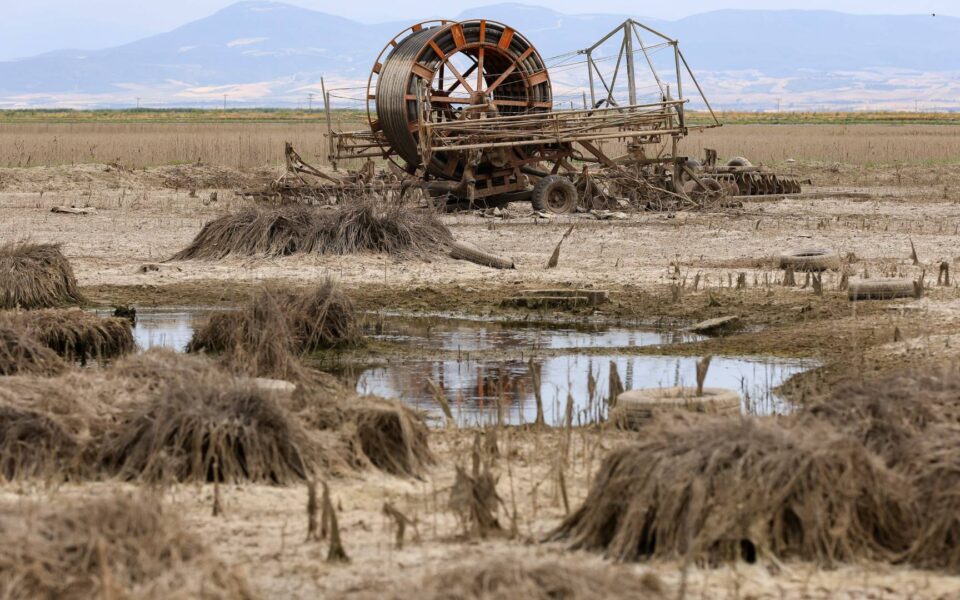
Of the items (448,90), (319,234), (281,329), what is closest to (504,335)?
(281,329)

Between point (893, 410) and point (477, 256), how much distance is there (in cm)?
1119

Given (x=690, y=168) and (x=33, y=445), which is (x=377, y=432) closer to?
(x=33, y=445)

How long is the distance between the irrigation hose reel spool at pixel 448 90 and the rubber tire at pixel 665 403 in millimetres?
14539

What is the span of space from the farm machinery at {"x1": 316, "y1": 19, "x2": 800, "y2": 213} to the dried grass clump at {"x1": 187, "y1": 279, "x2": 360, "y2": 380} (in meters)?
10.2

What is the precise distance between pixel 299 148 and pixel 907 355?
38.6 metres

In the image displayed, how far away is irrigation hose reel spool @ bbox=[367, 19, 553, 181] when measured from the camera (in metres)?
24.4

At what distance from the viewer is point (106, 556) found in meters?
5.40

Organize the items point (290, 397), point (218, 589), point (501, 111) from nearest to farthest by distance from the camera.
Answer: point (218, 589), point (290, 397), point (501, 111)

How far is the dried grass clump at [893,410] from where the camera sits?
7141 millimetres

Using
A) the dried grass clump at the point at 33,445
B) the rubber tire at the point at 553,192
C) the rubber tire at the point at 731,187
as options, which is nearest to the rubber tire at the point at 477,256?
the rubber tire at the point at 553,192

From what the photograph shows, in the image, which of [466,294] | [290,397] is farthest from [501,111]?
[290,397]

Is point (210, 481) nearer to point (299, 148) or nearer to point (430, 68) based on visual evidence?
point (430, 68)

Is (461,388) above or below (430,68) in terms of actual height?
below

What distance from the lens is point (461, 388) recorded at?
11.4 m
